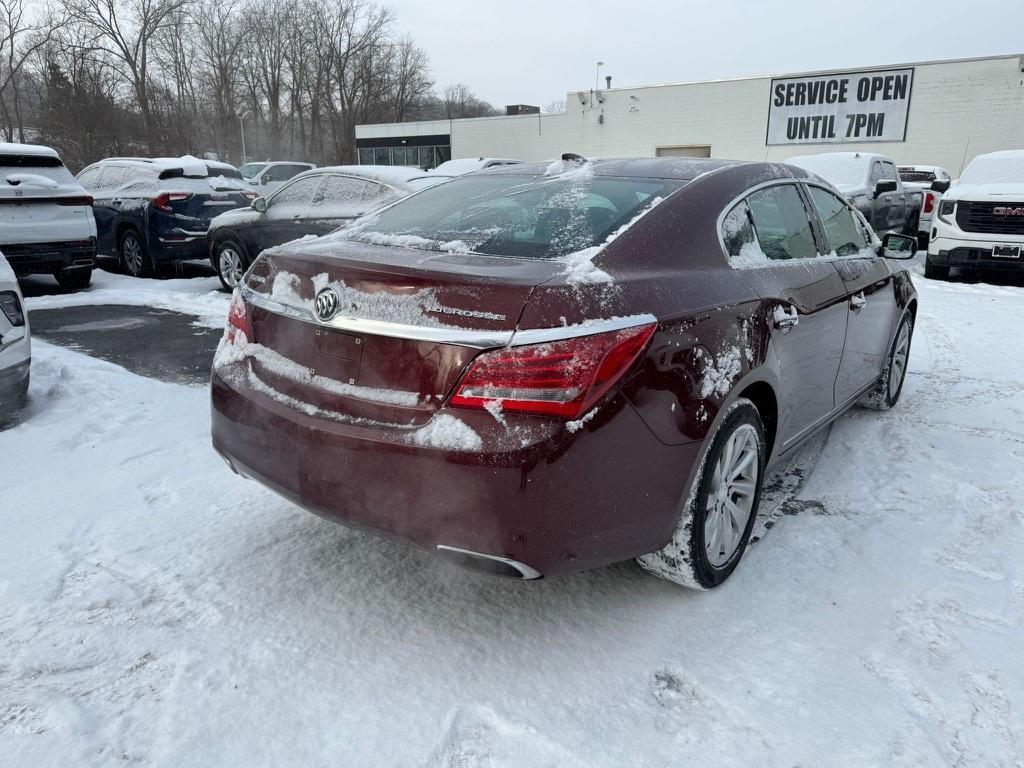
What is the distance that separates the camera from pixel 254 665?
2.22 meters

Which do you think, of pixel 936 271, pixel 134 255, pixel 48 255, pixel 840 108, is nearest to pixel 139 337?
pixel 48 255

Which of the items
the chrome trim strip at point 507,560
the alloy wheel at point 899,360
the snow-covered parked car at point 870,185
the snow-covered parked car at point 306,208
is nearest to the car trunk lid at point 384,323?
the chrome trim strip at point 507,560

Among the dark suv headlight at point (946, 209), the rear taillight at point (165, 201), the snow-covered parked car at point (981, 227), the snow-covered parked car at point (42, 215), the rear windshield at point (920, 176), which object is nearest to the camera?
the snow-covered parked car at point (42, 215)

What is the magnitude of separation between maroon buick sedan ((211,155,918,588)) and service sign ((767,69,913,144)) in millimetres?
27642

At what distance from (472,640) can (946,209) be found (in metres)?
10.7

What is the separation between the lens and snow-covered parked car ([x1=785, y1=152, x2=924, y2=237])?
12.3m

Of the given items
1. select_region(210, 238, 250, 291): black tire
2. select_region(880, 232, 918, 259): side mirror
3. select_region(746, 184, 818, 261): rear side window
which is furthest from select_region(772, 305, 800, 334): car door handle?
select_region(210, 238, 250, 291): black tire

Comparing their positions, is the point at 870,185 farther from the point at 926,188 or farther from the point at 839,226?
the point at 839,226

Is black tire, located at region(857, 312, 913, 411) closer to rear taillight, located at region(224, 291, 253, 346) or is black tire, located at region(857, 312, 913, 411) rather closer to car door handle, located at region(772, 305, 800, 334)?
car door handle, located at region(772, 305, 800, 334)

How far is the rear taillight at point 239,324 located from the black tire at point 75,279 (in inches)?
285

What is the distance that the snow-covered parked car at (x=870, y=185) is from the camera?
1230cm

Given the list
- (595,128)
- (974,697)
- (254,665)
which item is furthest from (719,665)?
(595,128)

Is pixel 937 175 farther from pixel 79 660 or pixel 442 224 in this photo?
pixel 79 660

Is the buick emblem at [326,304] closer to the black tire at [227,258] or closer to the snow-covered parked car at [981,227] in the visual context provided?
the black tire at [227,258]
